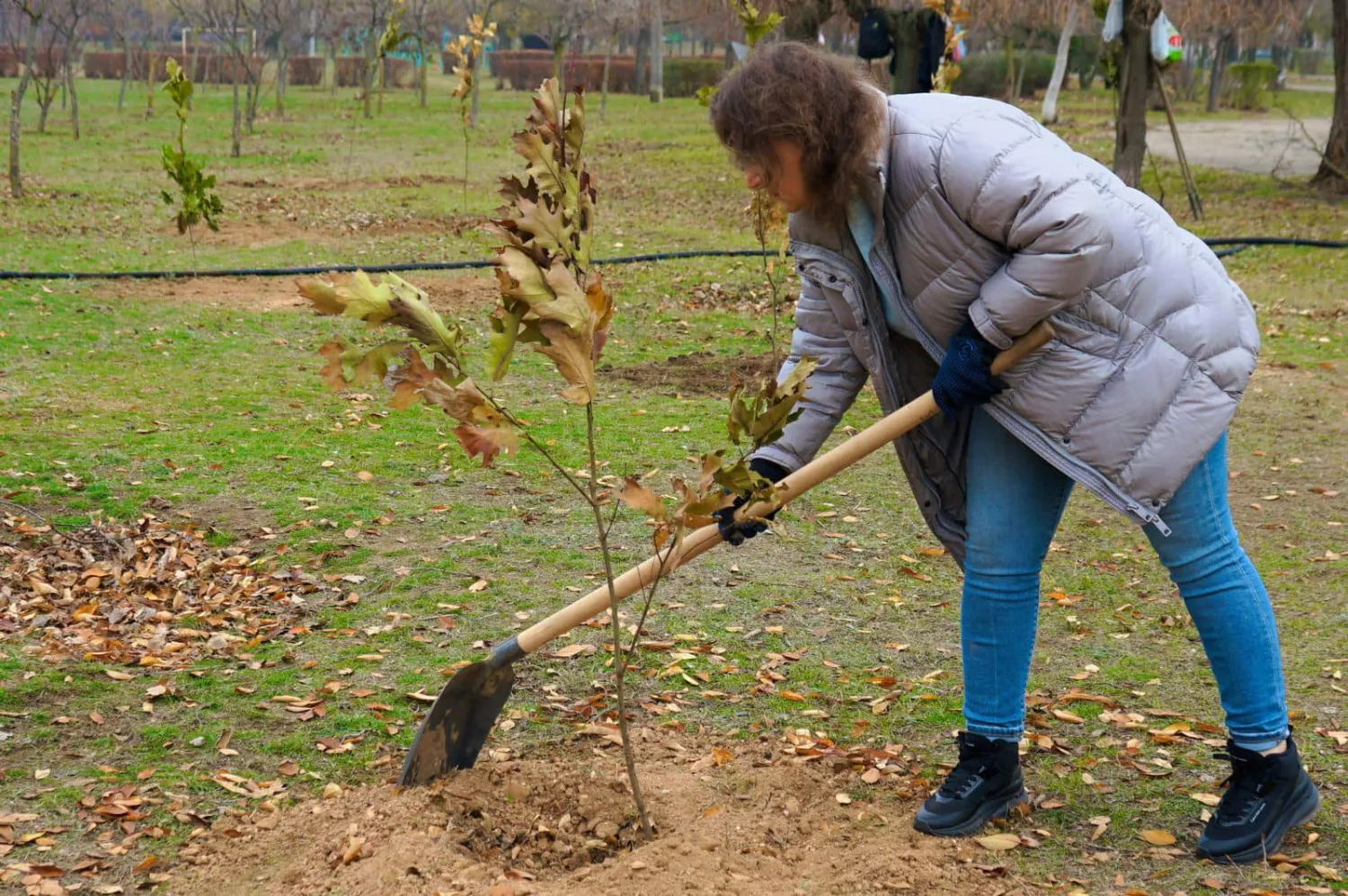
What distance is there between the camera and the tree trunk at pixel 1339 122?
49.5ft

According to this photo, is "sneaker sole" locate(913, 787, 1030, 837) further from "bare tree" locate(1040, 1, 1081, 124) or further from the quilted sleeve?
"bare tree" locate(1040, 1, 1081, 124)

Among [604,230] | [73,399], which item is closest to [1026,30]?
[604,230]

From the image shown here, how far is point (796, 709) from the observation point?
371 centimetres

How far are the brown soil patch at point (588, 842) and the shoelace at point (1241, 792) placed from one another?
1.64 feet

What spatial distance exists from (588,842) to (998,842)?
2.93 ft

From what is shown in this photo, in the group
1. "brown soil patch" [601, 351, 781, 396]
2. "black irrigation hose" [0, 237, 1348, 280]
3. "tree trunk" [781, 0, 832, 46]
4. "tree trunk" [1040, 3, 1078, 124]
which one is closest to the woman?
"brown soil patch" [601, 351, 781, 396]

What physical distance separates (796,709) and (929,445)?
1.07 metres

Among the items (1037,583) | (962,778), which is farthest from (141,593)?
(1037,583)

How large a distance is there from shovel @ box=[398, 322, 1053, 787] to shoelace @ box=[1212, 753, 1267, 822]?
39.4 inches

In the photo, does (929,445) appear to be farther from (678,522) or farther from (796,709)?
(796,709)

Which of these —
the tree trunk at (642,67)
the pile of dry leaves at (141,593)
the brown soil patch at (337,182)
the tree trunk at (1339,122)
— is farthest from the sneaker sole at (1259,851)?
the tree trunk at (642,67)

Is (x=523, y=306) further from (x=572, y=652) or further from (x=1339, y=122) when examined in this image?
(x=1339, y=122)

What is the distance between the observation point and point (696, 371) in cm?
802

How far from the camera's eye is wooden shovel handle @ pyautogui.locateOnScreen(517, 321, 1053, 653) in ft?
8.80
